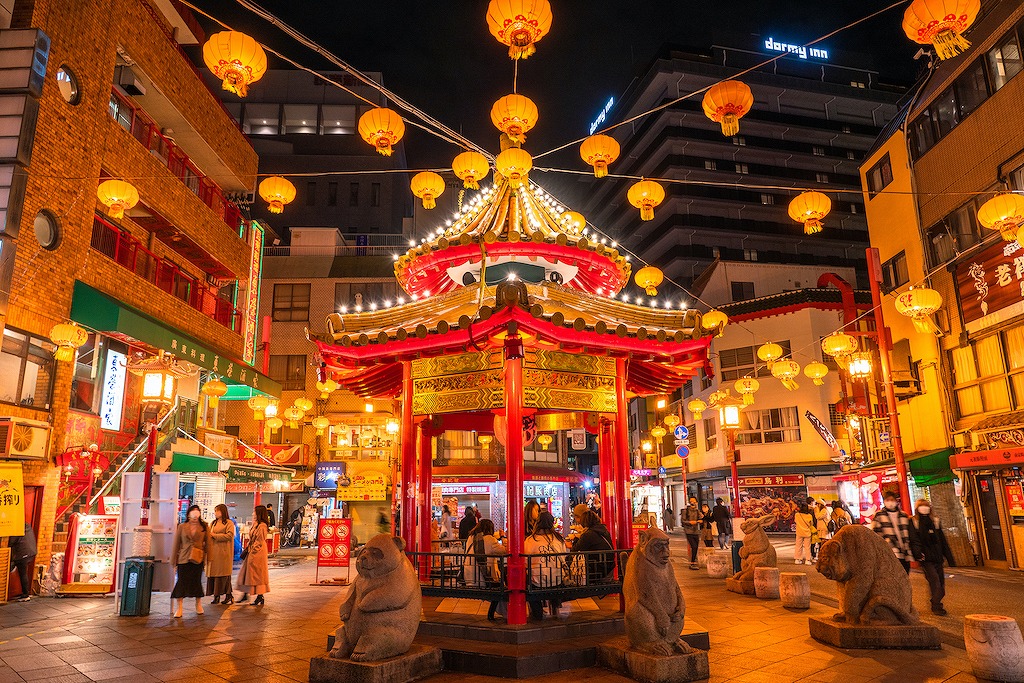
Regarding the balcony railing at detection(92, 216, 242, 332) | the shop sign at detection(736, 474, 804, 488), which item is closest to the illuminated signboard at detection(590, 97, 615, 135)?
the shop sign at detection(736, 474, 804, 488)

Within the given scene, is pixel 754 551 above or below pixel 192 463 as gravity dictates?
below

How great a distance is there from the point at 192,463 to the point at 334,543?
6922mm

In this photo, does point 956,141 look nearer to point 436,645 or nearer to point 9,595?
point 436,645

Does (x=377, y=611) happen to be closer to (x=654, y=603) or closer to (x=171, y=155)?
(x=654, y=603)

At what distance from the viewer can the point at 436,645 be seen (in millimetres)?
8312

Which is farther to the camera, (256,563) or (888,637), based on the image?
(256,563)

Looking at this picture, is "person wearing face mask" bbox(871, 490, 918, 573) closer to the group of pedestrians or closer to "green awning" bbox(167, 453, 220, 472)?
the group of pedestrians

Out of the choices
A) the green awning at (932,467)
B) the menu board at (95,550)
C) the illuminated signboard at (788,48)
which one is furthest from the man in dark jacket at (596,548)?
the illuminated signboard at (788,48)

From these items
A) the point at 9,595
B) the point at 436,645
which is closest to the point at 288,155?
the point at 9,595

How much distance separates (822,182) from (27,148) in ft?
172

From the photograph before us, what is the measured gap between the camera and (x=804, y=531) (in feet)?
62.8

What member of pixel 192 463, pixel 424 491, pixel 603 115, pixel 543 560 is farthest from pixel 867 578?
pixel 603 115

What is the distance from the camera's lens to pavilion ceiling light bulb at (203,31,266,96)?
335 inches

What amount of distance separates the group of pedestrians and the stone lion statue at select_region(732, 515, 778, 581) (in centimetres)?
1007
